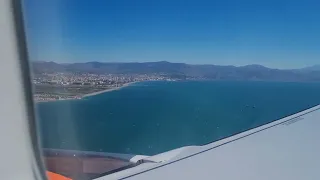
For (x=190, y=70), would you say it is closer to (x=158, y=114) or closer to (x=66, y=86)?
(x=158, y=114)

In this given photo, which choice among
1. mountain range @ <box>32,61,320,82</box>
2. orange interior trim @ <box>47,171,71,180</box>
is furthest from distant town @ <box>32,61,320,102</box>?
orange interior trim @ <box>47,171,71,180</box>

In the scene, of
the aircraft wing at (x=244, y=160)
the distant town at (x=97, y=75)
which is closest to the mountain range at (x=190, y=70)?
the distant town at (x=97, y=75)

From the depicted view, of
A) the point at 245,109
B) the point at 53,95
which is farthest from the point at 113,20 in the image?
the point at 245,109

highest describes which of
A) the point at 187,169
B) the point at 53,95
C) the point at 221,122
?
the point at 53,95

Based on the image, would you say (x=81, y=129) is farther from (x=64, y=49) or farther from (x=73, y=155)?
(x=64, y=49)

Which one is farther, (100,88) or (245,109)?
(245,109)

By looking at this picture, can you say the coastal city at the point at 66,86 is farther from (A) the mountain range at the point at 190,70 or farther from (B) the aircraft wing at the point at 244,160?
(B) the aircraft wing at the point at 244,160

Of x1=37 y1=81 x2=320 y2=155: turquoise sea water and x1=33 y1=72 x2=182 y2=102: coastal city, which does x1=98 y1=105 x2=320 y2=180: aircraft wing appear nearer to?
x1=37 y1=81 x2=320 y2=155: turquoise sea water

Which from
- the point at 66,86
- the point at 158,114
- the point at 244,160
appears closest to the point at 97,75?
the point at 66,86
